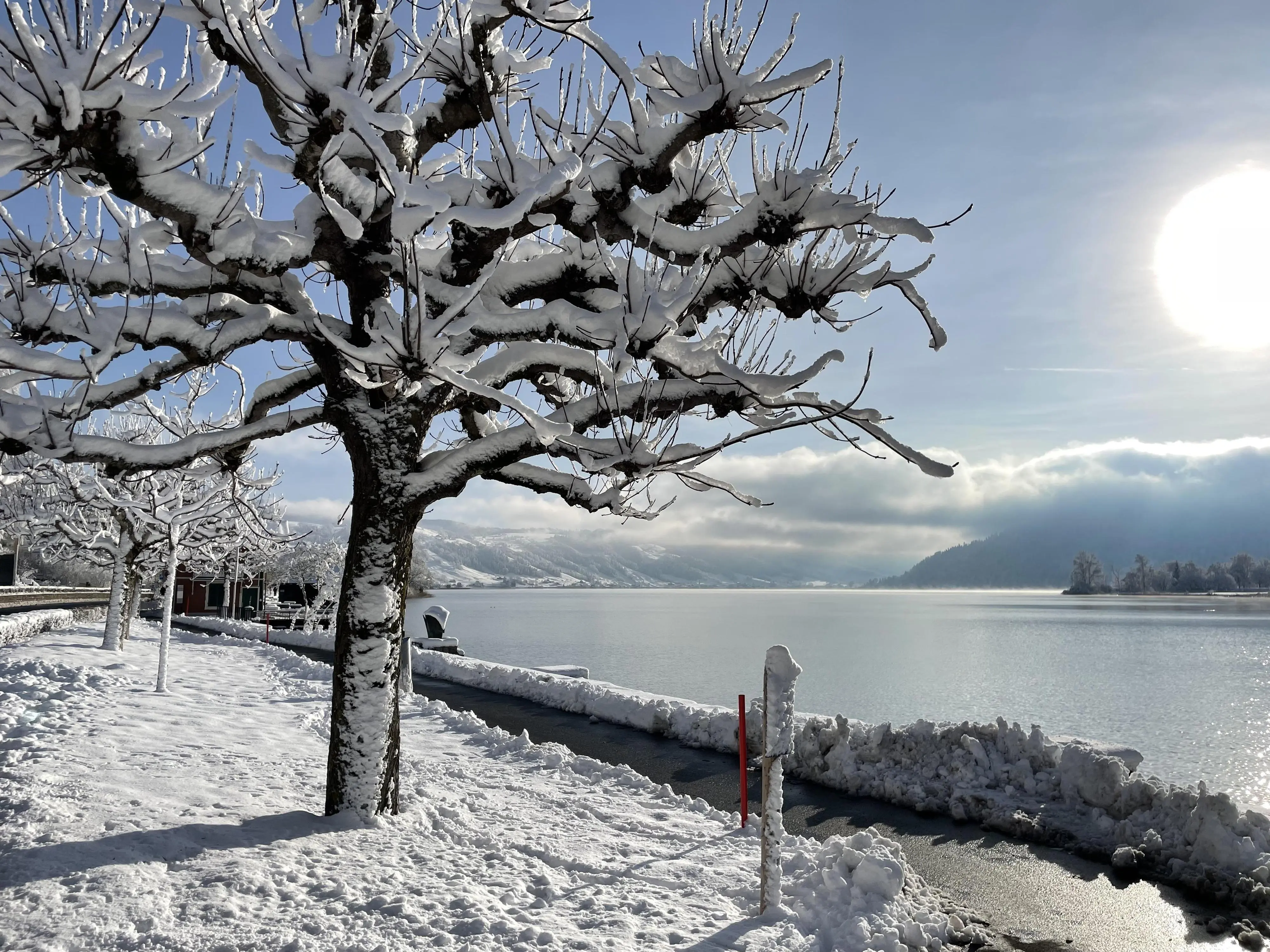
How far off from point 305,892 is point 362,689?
176 centimetres

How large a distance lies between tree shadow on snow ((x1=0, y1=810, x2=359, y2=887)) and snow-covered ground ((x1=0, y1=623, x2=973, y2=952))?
0.02 meters

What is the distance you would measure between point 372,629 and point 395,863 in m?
1.92

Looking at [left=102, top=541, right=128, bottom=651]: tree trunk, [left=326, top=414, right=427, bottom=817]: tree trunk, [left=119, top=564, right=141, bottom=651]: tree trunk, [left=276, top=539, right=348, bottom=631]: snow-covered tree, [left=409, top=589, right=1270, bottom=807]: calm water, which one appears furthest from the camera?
[left=276, top=539, right=348, bottom=631]: snow-covered tree

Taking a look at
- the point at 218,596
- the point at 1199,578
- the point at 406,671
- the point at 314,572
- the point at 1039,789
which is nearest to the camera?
the point at 1039,789

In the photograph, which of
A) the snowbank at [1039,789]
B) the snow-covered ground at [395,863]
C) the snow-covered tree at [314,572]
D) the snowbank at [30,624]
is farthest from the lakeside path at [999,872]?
the snowbank at [30,624]

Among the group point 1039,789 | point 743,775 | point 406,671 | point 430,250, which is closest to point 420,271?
point 430,250

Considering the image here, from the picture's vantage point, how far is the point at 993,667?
3841 centimetres

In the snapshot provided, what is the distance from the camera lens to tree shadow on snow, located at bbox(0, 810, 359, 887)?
5.34 meters

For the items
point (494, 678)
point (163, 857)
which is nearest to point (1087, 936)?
point (163, 857)

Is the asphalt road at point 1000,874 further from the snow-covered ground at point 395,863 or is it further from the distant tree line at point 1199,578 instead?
the distant tree line at point 1199,578

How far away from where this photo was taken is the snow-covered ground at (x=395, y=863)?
4.88 m

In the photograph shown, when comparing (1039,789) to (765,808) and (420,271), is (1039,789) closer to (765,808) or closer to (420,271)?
(765,808)

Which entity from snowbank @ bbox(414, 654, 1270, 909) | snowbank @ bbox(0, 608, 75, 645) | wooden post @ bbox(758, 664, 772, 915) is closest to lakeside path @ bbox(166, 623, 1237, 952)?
snowbank @ bbox(414, 654, 1270, 909)

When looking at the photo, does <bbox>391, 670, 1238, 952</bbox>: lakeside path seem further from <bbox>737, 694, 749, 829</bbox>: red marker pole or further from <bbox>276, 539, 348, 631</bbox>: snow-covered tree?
<bbox>276, 539, 348, 631</bbox>: snow-covered tree
